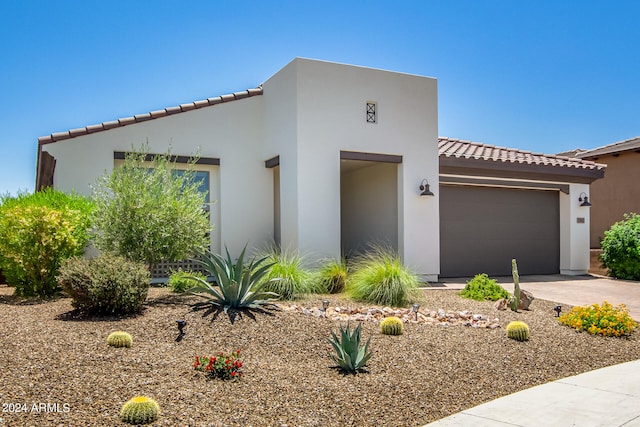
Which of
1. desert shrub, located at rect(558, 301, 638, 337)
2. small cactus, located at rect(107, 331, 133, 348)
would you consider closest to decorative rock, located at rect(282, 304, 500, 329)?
desert shrub, located at rect(558, 301, 638, 337)

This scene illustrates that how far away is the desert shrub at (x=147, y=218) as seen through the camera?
361 inches

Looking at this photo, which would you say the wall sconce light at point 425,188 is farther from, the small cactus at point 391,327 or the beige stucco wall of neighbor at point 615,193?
the beige stucco wall of neighbor at point 615,193

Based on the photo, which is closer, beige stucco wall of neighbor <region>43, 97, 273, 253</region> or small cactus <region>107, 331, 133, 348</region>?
small cactus <region>107, 331, 133, 348</region>

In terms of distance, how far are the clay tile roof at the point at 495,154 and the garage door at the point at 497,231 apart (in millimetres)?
1020

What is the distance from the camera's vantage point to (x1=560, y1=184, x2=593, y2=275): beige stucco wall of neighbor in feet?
54.2

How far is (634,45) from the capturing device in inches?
630

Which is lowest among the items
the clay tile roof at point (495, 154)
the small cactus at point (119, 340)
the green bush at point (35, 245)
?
the small cactus at point (119, 340)

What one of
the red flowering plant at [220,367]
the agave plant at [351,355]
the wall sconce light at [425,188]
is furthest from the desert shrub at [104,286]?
the wall sconce light at [425,188]

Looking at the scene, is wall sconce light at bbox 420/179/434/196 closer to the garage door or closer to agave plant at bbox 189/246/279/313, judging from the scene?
the garage door

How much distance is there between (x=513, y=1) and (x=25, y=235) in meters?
11.7

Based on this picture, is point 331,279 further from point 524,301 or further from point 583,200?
point 583,200

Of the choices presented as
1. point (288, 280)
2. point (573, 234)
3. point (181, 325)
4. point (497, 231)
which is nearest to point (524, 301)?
point (288, 280)

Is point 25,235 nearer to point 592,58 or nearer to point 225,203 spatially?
point 225,203

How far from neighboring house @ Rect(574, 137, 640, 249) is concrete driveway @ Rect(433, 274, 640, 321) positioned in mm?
6635
